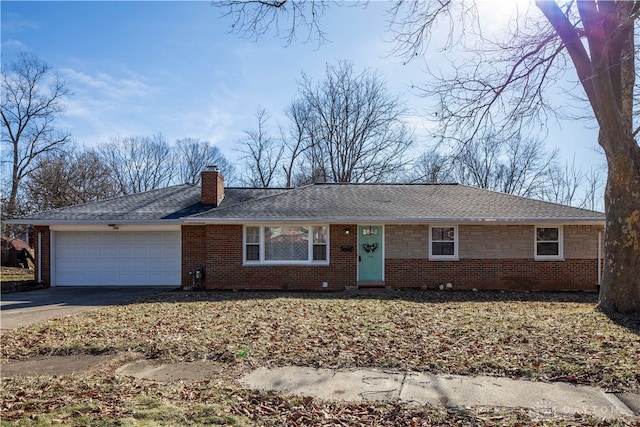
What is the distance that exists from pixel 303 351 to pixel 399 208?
9.12 metres

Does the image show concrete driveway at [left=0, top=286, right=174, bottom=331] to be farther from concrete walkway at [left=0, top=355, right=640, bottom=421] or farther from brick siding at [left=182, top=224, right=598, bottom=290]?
concrete walkway at [left=0, top=355, right=640, bottom=421]

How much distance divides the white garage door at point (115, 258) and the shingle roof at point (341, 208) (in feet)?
2.91

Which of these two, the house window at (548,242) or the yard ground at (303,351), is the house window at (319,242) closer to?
the yard ground at (303,351)

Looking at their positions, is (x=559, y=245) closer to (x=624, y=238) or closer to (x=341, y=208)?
(x=624, y=238)

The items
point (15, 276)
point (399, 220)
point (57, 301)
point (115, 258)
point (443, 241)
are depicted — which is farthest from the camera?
point (15, 276)

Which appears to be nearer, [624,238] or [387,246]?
[624,238]

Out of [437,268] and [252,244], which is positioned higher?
[252,244]

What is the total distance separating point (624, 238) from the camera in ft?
28.1

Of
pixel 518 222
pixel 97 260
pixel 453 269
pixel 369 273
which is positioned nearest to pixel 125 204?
pixel 97 260

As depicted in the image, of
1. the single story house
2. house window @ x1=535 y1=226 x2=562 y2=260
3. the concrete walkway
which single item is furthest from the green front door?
the concrete walkway

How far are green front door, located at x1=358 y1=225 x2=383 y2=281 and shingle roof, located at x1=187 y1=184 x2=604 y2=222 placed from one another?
722 mm

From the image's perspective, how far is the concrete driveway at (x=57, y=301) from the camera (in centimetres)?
949

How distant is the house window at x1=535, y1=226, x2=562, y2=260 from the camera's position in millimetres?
13719

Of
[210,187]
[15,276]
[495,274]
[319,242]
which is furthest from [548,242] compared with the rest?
[15,276]
